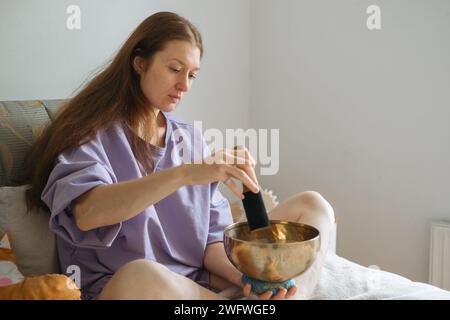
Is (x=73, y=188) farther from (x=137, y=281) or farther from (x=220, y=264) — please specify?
(x=220, y=264)

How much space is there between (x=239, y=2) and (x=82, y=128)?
5.31 feet

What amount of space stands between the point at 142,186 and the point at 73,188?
174mm

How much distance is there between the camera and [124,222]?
156cm

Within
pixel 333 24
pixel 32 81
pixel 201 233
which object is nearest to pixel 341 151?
pixel 333 24

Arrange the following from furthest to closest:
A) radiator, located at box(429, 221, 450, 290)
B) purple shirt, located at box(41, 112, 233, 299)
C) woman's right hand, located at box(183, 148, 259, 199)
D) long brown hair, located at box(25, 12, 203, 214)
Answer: radiator, located at box(429, 221, 450, 290)
long brown hair, located at box(25, 12, 203, 214)
purple shirt, located at box(41, 112, 233, 299)
woman's right hand, located at box(183, 148, 259, 199)

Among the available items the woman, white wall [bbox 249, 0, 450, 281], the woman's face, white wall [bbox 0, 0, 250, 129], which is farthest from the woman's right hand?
white wall [bbox 249, 0, 450, 281]

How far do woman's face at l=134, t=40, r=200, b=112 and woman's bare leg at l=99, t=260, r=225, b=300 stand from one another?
0.54 meters

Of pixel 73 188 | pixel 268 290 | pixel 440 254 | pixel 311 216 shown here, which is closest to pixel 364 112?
pixel 440 254

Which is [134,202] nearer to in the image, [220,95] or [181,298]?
[181,298]

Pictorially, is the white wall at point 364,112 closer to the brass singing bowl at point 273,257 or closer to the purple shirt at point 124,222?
the purple shirt at point 124,222

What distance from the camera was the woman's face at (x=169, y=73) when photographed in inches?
64.1

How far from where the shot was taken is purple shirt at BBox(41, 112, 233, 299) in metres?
1.45

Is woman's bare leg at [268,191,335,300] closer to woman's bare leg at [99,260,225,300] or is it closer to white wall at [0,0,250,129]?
woman's bare leg at [99,260,225,300]

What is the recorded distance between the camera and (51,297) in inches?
46.9
